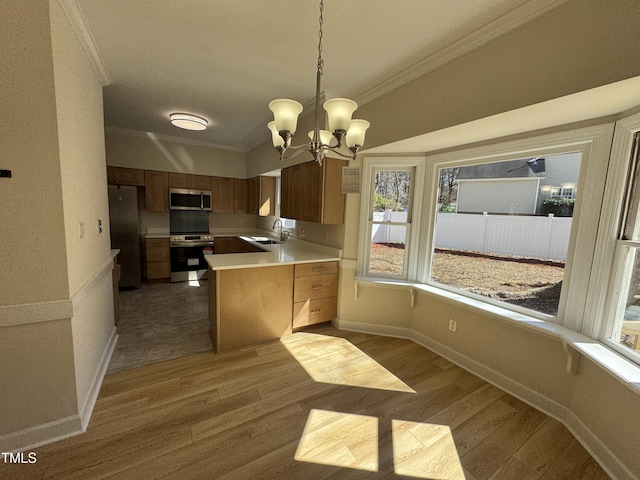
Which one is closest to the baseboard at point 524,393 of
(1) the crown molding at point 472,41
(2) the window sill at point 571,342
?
(2) the window sill at point 571,342

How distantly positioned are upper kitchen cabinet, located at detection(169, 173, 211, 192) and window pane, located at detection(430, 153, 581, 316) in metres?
4.24

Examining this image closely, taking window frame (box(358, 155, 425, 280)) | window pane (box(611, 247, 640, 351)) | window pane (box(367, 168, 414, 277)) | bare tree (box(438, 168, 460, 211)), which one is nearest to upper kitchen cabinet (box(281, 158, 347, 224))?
window frame (box(358, 155, 425, 280))

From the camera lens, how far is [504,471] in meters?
1.49

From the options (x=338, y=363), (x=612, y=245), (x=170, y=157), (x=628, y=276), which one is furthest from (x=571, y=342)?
(x=170, y=157)

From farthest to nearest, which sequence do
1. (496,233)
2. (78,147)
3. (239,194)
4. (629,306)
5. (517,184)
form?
(239,194) → (496,233) → (517,184) → (78,147) → (629,306)

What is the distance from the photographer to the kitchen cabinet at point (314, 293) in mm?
2955

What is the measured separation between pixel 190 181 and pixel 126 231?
1395 mm

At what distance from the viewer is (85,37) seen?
1896 millimetres

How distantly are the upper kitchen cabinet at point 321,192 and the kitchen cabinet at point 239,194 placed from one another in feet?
8.03

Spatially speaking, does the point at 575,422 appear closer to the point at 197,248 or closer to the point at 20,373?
the point at 20,373

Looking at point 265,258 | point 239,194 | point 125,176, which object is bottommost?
point 265,258

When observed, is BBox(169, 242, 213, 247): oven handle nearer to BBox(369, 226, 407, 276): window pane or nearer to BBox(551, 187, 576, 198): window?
BBox(369, 226, 407, 276): window pane

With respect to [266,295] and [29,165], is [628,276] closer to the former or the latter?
[266,295]

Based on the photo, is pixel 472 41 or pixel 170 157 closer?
pixel 472 41
